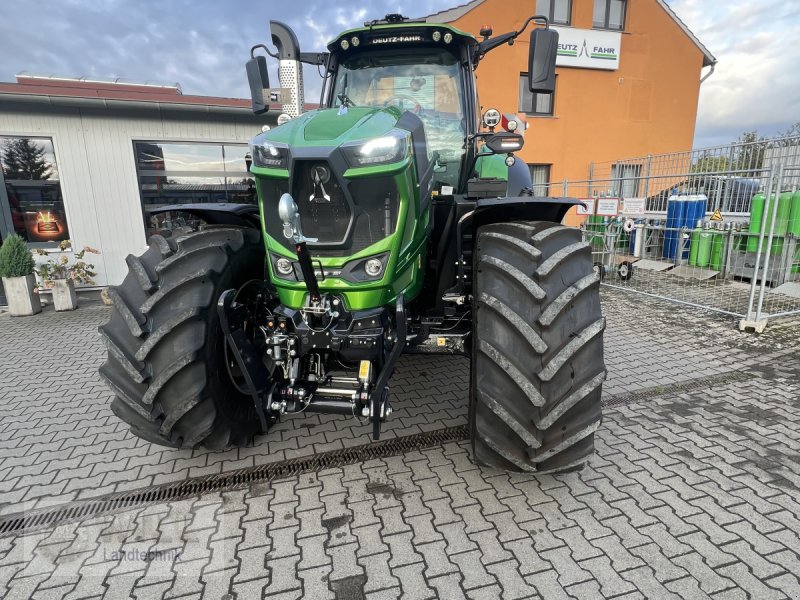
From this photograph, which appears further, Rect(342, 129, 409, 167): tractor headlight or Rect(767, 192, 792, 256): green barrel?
Rect(767, 192, 792, 256): green barrel

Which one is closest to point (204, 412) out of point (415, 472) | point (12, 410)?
point (415, 472)

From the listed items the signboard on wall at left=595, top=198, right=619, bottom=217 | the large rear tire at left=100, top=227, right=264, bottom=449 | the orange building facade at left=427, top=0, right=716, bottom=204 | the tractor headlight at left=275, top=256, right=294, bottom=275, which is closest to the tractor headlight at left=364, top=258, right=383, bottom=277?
the tractor headlight at left=275, top=256, right=294, bottom=275

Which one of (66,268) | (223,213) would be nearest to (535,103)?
(66,268)

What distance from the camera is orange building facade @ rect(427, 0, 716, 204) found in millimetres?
15320

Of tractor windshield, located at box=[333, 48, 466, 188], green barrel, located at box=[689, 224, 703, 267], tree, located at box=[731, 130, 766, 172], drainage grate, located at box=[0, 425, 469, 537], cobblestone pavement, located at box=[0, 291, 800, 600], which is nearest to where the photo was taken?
cobblestone pavement, located at box=[0, 291, 800, 600]

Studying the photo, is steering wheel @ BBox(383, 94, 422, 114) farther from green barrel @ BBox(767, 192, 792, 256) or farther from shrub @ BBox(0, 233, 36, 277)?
shrub @ BBox(0, 233, 36, 277)

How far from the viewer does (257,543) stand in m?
2.34

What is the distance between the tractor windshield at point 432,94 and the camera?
145 inches

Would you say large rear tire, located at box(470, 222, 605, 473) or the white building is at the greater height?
the white building

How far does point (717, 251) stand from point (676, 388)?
18.7ft

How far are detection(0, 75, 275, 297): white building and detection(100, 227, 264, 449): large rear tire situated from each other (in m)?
5.63

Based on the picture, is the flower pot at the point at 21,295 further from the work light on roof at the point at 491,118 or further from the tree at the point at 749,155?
the tree at the point at 749,155

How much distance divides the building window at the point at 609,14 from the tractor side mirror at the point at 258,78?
1694 cm

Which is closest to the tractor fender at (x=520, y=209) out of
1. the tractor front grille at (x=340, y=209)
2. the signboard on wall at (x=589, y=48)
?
the tractor front grille at (x=340, y=209)
